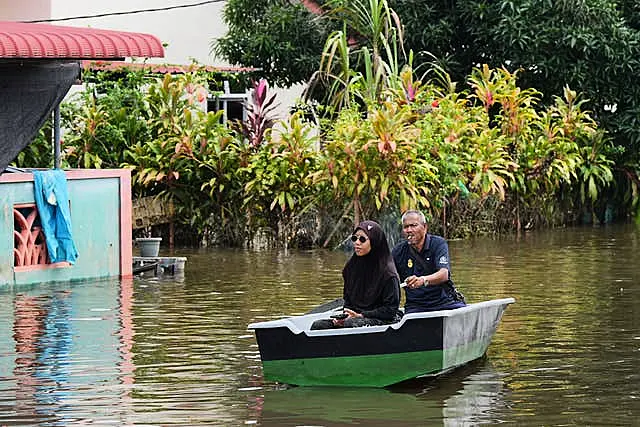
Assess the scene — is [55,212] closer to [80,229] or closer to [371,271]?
[80,229]

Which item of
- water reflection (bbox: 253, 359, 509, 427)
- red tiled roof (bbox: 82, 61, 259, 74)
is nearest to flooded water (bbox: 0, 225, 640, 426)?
water reflection (bbox: 253, 359, 509, 427)

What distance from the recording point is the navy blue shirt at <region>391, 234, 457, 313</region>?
12242 millimetres

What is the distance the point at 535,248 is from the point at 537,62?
7.12 metres

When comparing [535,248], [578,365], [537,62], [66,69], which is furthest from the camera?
[537,62]

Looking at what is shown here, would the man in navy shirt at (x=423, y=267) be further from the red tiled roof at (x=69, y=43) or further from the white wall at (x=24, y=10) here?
the white wall at (x=24, y=10)

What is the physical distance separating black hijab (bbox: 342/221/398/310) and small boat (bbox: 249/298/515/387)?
0.74 metres

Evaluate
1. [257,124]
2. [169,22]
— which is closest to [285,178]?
[257,124]

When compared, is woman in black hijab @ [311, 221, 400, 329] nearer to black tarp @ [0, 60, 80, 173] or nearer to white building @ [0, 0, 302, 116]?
black tarp @ [0, 60, 80, 173]

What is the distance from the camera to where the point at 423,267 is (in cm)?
1230

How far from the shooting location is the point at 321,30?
31547 millimetres

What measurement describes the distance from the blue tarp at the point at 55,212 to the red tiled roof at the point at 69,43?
169 cm

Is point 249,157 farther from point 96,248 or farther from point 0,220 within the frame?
point 0,220

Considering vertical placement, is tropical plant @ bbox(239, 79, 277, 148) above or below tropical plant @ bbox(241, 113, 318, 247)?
above

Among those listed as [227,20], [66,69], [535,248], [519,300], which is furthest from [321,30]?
[519,300]
